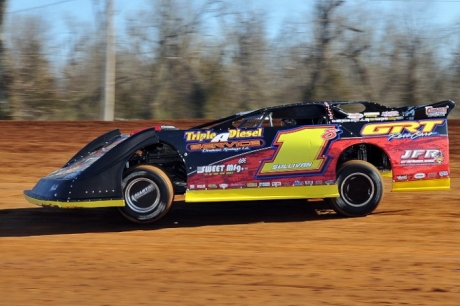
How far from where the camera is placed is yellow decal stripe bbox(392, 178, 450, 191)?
29.0 ft

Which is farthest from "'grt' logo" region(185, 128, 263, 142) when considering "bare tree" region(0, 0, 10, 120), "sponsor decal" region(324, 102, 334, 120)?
"bare tree" region(0, 0, 10, 120)

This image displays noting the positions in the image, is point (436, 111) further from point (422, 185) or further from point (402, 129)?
point (422, 185)

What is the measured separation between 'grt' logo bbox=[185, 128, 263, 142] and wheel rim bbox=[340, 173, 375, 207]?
4.14ft

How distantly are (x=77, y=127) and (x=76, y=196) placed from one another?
7.87 m

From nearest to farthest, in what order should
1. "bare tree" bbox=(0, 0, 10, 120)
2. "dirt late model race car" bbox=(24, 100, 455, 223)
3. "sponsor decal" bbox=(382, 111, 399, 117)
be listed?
1. "dirt late model race car" bbox=(24, 100, 455, 223)
2. "sponsor decal" bbox=(382, 111, 399, 117)
3. "bare tree" bbox=(0, 0, 10, 120)

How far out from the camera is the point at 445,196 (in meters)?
10.6

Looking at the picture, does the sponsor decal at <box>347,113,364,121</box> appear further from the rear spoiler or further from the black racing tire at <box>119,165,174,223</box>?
the black racing tire at <box>119,165,174,223</box>

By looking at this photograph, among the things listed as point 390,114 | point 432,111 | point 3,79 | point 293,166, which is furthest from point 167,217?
point 3,79

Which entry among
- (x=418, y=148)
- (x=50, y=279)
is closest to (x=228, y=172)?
(x=418, y=148)

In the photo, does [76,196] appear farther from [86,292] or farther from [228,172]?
[86,292]

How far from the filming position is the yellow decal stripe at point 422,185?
8.84m

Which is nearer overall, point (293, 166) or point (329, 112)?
point (293, 166)

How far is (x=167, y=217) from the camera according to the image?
30.9 feet

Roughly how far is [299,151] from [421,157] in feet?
5.02
